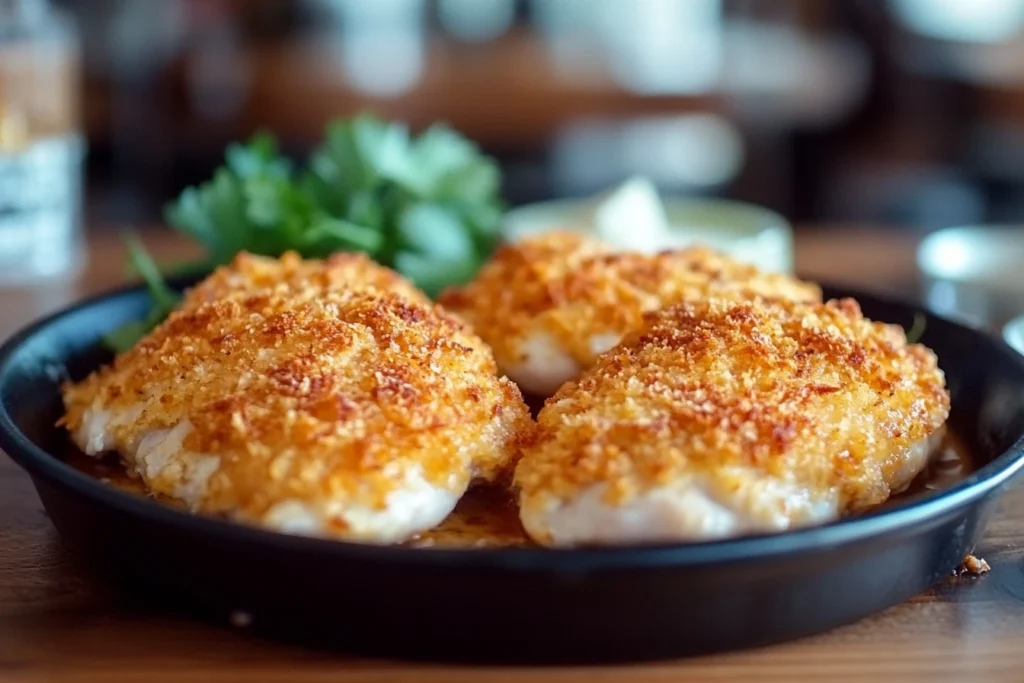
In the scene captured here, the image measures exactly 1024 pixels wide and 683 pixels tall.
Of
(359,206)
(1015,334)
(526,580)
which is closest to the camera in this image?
(526,580)

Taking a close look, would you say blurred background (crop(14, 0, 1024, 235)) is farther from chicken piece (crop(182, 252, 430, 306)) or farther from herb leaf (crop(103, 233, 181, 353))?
chicken piece (crop(182, 252, 430, 306))

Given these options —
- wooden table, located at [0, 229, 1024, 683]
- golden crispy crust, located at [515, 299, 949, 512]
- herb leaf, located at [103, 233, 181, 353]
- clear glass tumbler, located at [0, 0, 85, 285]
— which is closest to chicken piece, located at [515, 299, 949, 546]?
golden crispy crust, located at [515, 299, 949, 512]

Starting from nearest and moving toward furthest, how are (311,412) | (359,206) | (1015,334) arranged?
(311,412), (1015,334), (359,206)

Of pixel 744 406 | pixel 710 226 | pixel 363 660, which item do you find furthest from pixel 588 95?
pixel 363 660

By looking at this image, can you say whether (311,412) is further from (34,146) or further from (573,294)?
(34,146)

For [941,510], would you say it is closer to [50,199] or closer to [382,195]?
[382,195]

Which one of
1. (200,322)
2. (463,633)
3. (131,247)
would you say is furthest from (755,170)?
(463,633)

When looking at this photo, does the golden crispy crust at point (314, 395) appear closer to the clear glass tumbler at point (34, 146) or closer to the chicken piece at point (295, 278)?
the chicken piece at point (295, 278)
